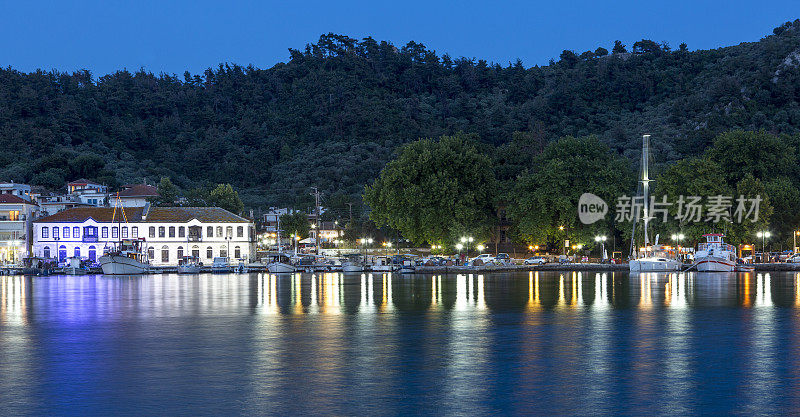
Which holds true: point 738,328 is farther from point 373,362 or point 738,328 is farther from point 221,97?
point 221,97

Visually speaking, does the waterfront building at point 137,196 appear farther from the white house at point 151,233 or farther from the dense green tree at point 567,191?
the dense green tree at point 567,191

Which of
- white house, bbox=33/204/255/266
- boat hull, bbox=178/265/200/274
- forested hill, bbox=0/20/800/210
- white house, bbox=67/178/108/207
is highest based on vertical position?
forested hill, bbox=0/20/800/210

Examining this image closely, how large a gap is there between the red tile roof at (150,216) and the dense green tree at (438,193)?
61.9ft

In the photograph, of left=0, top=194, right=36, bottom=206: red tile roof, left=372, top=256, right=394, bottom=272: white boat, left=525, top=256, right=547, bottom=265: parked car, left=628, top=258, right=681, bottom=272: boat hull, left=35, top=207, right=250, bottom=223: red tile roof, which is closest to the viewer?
left=628, top=258, right=681, bottom=272: boat hull

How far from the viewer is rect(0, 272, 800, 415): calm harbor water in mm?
18234

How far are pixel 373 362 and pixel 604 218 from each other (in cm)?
6680

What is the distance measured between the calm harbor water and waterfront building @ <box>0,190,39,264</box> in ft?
192

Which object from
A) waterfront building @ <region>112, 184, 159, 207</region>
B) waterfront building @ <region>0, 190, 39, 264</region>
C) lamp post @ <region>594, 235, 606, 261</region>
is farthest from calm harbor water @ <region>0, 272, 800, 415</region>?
waterfront building @ <region>112, 184, 159, 207</region>

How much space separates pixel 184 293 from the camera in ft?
177

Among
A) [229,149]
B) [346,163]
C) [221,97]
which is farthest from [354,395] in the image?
[221,97]

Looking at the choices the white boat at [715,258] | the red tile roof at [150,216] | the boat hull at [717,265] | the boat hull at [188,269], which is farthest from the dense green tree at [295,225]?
the boat hull at [717,265]

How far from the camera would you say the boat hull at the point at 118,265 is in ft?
283

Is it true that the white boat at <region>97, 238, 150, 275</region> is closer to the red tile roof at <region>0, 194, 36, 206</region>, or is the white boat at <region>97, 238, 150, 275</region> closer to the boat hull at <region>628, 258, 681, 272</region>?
the red tile roof at <region>0, 194, 36, 206</region>

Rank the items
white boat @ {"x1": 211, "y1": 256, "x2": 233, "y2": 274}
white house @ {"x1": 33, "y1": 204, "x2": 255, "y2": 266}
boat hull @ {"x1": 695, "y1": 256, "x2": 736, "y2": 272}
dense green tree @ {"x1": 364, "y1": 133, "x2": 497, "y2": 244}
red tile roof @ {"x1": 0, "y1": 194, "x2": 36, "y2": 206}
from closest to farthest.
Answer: boat hull @ {"x1": 695, "y1": 256, "x2": 736, "y2": 272} → dense green tree @ {"x1": 364, "y1": 133, "x2": 497, "y2": 244} → white boat @ {"x1": 211, "y1": 256, "x2": 233, "y2": 274} → white house @ {"x1": 33, "y1": 204, "x2": 255, "y2": 266} → red tile roof @ {"x1": 0, "y1": 194, "x2": 36, "y2": 206}
